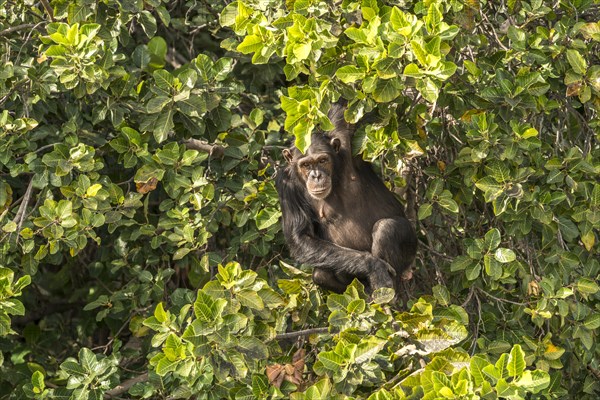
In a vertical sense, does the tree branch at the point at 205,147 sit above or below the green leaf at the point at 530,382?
above

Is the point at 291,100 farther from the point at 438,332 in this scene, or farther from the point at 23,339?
the point at 23,339

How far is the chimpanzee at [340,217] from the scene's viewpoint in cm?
738

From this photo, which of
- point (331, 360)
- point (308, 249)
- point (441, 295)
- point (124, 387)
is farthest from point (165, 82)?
point (331, 360)

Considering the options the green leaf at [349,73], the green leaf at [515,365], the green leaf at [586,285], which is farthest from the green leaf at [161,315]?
the green leaf at [586,285]

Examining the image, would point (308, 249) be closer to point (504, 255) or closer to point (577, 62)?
point (504, 255)

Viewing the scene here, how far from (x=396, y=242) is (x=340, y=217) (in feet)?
1.89

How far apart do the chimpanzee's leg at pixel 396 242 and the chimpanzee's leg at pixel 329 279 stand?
0.27m

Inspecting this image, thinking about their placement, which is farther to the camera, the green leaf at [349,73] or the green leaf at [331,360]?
the green leaf at [349,73]

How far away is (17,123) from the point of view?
7328 millimetres

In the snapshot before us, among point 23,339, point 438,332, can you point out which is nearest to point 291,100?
point 438,332

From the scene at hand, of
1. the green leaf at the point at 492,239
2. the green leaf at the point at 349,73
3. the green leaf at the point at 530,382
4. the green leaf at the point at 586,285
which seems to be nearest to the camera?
the green leaf at the point at 530,382

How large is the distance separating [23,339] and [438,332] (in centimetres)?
501

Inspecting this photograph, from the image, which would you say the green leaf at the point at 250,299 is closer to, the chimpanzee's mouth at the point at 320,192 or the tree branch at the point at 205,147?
the chimpanzee's mouth at the point at 320,192

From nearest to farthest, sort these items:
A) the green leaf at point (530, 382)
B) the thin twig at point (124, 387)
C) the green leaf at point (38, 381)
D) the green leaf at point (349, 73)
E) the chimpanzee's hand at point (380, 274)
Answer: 1. the green leaf at point (530, 382)
2. the green leaf at point (349, 73)
3. the green leaf at point (38, 381)
4. the chimpanzee's hand at point (380, 274)
5. the thin twig at point (124, 387)
